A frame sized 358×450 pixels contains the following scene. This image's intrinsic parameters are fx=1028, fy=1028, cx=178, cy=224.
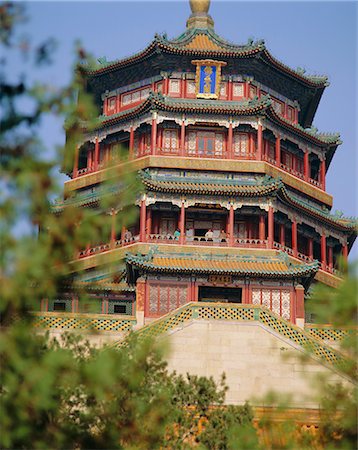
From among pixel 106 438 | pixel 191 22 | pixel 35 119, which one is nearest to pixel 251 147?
pixel 191 22

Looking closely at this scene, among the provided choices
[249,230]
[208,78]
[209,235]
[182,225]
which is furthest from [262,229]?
[208,78]

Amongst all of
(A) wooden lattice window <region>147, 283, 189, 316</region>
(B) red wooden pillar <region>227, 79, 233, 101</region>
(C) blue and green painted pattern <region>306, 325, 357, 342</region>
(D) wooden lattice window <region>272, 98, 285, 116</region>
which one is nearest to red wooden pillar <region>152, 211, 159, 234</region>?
(A) wooden lattice window <region>147, 283, 189, 316</region>

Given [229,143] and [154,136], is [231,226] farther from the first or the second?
[154,136]

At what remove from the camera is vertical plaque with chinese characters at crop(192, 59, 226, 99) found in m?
39.8

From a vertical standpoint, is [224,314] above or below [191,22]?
below

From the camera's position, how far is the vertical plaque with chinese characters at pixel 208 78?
39.8 m

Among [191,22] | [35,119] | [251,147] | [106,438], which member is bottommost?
[106,438]

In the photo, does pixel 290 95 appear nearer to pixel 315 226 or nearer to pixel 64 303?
pixel 315 226

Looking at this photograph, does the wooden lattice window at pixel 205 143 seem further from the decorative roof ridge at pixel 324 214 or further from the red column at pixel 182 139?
the decorative roof ridge at pixel 324 214

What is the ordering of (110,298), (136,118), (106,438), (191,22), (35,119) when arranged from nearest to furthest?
(35,119)
(106,438)
(110,298)
(136,118)
(191,22)

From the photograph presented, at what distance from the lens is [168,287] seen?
34062mm

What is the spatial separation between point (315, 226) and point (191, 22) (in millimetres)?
10328

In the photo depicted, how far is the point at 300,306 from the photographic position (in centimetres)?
3409

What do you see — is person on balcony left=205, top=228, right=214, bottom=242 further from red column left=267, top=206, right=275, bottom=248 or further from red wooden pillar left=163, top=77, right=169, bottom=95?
red wooden pillar left=163, top=77, right=169, bottom=95
